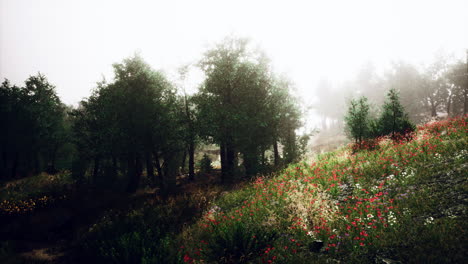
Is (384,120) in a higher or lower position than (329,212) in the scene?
higher

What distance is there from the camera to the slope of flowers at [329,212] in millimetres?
5586

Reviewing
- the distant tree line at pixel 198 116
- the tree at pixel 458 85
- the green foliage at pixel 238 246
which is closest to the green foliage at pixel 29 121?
the distant tree line at pixel 198 116

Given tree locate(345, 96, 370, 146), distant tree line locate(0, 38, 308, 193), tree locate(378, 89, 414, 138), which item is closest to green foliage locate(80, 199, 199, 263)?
distant tree line locate(0, 38, 308, 193)

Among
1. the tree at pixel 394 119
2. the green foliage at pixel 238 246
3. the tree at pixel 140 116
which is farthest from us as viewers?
the tree at pixel 394 119

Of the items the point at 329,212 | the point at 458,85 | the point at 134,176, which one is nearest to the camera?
the point at 329,212

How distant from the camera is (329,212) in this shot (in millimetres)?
A: 7469

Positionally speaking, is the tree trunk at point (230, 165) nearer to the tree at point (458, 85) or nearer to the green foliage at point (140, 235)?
the green foliage at point (140, 235)

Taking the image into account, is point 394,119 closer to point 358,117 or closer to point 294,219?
point 358,117

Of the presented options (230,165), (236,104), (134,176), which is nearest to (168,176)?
(134,176)

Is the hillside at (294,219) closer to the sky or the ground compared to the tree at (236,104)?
closer to the ground

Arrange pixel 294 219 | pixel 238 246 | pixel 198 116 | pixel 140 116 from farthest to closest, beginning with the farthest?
1. pixel 198 116
2. pixel 140 116
3. pixel 294 219
4. pixel 238 246

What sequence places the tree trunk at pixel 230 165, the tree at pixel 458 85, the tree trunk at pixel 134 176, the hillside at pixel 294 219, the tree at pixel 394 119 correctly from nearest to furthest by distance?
the hillside at pixel 294 219, the tree at pixel 394 119, the tree trunk at pixel 230 165, the tree trunk at pixel 134 176, the tree at pixel 458 85

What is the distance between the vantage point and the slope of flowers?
5.59m

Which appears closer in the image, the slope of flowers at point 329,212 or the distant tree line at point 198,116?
the slope of flowers at point 329,212
